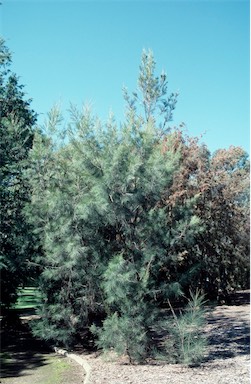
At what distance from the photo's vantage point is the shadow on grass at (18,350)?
7.72 meters

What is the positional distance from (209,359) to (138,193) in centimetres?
386


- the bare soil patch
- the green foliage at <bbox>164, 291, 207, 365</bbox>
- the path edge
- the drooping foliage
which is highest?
the drooping foliage

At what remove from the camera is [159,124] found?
16.2 meters

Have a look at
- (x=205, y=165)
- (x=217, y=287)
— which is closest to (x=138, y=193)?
(x=205, y=165)

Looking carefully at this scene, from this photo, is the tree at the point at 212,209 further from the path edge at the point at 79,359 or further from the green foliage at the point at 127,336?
the green foliage at the point at 127,336

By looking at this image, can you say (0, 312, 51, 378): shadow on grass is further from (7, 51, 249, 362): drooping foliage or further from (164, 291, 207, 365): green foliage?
(164, 291, 207, 365): green foliage

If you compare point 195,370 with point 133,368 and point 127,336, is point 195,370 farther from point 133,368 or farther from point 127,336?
point 127,336

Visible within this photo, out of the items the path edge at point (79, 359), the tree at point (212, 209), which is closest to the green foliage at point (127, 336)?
the path edge at point (79, 359)

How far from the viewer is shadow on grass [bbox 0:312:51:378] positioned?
7.72m

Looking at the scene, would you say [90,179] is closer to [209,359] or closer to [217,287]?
[209,359]

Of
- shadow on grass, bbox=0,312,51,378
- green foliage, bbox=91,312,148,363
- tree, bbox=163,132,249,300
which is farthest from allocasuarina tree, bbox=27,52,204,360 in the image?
tree, bbox=163,132,249,300

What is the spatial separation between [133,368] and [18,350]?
164 inches

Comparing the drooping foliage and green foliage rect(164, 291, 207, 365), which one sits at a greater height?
the drooping foliage

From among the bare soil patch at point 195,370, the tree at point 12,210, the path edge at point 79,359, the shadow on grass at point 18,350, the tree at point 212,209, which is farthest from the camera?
the tree at point 212,209
